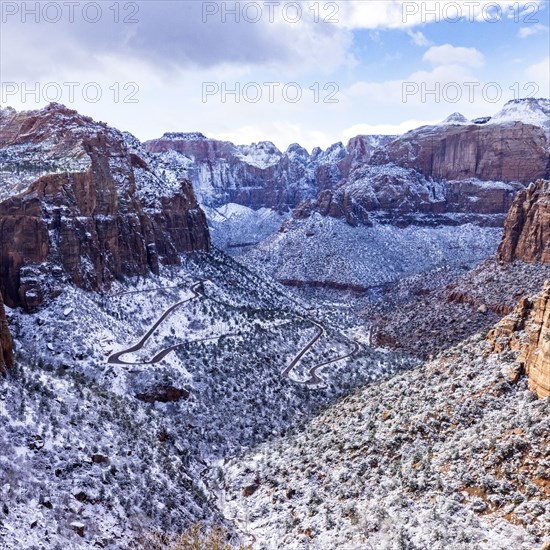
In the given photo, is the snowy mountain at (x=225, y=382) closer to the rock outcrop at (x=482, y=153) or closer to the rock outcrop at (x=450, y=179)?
the rock outcrop at (x=450, y=179)

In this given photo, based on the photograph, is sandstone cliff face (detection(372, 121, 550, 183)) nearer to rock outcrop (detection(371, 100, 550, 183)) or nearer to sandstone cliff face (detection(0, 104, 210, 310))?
rock outcrop (detection(371, 100, 550, 183))

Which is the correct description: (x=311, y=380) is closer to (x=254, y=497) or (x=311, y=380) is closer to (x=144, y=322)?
(x=144, y=322)

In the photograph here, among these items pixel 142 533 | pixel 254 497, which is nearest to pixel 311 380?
pixel 254 497

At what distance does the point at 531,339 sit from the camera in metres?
31.4

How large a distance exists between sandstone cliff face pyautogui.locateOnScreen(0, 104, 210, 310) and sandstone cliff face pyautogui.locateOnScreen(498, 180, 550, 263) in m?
59.0

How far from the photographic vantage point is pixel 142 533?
28.2 m

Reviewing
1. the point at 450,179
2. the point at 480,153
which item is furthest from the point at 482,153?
the point at 450,179

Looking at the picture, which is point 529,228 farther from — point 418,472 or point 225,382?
point 418,472

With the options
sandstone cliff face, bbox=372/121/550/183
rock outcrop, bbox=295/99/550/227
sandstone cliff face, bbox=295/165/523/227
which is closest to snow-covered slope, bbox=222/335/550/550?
rock outcrop, bbox=295/99/550/227

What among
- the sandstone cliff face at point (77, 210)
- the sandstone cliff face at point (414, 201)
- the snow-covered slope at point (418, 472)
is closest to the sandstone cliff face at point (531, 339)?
the snow-covered slope at point (418, 472)

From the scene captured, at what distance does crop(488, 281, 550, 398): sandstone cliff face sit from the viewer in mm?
28984

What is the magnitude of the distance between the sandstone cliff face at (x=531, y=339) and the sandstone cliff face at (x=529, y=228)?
5742 centimetres

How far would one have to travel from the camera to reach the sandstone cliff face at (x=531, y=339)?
1141 inches

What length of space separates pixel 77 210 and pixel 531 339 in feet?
202
